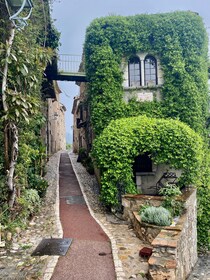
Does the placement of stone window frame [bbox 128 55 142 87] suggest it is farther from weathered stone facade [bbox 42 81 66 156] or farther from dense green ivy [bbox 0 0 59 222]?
weathered stone facade [bbox 42 81 66 156]

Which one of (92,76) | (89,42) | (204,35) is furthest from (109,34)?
(204,35)

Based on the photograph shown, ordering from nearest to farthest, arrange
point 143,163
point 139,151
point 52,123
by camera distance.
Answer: point 139,151, point 143,163, point 52,123

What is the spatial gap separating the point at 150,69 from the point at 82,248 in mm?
10030

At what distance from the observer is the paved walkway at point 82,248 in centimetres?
493

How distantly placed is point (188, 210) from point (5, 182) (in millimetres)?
5869

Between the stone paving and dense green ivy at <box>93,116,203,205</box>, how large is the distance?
132cm

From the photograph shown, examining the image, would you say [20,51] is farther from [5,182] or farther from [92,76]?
[92,76]

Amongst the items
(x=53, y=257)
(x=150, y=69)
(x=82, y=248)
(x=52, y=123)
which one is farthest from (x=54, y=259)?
(x=52, y=123)

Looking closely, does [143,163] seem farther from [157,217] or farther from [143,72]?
[157,217]

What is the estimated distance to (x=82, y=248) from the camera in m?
6.08

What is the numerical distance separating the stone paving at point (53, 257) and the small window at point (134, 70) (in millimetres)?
6560

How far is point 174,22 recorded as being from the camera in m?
12.6

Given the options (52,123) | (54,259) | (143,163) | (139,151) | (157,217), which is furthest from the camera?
(52,123)

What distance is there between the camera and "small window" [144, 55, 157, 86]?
1296cm
